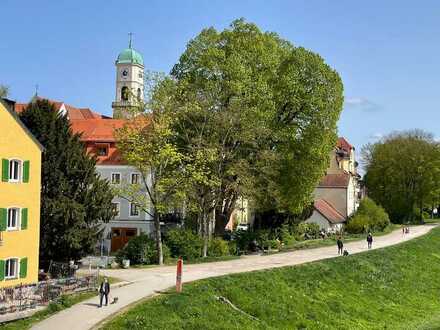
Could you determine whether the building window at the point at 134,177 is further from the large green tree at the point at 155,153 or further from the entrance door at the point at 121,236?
the large green tree at the point at 155,153

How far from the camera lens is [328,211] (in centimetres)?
8200

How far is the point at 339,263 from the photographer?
145 feet

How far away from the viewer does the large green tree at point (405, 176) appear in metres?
102

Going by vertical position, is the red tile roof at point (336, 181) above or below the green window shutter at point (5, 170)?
above

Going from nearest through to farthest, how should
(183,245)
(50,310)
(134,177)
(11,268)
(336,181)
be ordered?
(50,310), (11,268), (183,245), (134,177), (336,181)

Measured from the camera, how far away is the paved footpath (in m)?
25.3

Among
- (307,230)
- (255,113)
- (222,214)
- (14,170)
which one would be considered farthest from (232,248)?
(14,170)

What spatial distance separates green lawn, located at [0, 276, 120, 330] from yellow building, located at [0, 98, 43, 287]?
4227mm

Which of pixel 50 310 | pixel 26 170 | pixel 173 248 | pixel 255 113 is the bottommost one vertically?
pixel 50 310

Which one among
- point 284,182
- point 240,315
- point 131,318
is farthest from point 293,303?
point 284,182

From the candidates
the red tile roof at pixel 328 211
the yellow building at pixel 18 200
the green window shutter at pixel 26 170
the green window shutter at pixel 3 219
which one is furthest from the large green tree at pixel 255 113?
the red tile roof at pixel 328 211

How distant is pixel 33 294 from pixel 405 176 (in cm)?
8567

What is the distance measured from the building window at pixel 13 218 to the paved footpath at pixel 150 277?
20.3 ft

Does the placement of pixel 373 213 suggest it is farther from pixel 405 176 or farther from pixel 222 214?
pixel 222 214
